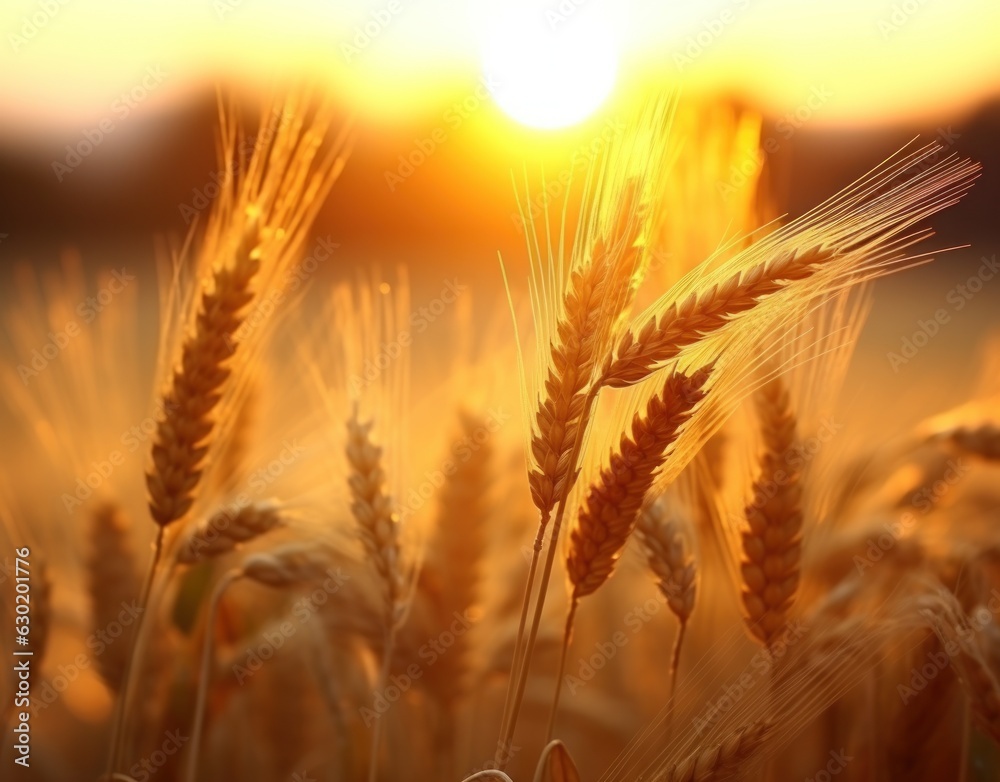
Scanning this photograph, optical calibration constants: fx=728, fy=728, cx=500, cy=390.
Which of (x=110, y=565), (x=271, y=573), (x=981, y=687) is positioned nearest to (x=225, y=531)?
(x=271, y=573)

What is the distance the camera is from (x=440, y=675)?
0.84 metres

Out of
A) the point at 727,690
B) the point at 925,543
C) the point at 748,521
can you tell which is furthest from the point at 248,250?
the point at 925,543

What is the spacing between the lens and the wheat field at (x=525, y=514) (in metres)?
0.64

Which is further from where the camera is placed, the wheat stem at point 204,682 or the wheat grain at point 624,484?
the wheat stem at point 204,682

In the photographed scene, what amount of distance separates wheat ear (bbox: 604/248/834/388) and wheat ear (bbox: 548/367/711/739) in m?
0.03

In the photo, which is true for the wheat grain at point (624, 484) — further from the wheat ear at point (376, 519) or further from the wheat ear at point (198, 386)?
the wheat ear at point (198, 386)

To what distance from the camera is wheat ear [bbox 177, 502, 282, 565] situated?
0.76 m

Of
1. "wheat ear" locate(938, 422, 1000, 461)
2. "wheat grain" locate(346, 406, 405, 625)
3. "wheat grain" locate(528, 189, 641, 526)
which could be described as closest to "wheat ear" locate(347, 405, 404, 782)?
"wheat grain" locate(346, 406, 405, 625)

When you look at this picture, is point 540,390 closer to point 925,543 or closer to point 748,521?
point 748,521

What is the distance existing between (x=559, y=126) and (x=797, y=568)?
75 cm

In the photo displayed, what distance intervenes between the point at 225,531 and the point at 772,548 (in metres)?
0.56

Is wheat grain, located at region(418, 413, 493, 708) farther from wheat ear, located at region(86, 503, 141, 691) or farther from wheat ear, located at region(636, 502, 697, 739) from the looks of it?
wheat ear, located at region(86, 503, 141, 691)

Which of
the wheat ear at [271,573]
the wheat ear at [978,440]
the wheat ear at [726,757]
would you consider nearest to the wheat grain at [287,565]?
the wheat ear at [271,573]

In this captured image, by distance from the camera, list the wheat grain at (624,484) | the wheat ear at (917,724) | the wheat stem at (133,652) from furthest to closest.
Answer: the wheat ear at (917,724), the wheat stem at (133,652), the wheat grain at (624,484)
